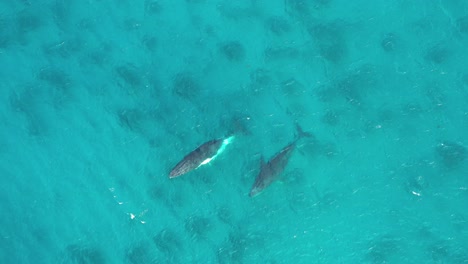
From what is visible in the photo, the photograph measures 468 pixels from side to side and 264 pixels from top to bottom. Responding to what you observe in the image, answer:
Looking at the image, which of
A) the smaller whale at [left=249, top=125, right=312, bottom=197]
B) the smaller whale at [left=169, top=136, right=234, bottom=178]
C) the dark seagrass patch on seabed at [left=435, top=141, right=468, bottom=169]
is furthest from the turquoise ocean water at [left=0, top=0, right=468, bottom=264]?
the smaller whale at [left=249, top=125, right=312, bottom=197]

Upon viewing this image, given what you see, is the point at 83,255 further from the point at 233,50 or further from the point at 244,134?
the point at 233,50

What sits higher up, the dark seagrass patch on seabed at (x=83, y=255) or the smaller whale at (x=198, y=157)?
the smaller whale at (x=198, y=157)

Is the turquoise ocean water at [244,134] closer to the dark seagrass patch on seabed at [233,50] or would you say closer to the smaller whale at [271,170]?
the dark seagrass patch on seabed at [233,50]

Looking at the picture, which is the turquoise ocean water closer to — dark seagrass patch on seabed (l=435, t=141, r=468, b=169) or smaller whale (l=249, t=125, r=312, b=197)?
dark seagrass patch on seabed (l=435, t=141, r=468, b=169)

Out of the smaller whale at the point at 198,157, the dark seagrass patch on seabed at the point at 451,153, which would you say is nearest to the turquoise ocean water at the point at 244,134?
the dark seagrass patch on seabed at the point at 451,153

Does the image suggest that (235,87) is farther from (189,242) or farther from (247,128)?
(189,242)
